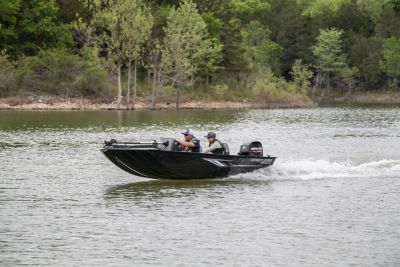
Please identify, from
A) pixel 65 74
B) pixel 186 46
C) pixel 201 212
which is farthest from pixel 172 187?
pixel 186 46

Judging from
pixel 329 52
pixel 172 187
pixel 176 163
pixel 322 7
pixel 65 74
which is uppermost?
pixel 322 7

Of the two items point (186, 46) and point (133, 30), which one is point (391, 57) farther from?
point (133, 30)

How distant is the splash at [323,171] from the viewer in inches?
1442

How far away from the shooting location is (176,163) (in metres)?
33.8

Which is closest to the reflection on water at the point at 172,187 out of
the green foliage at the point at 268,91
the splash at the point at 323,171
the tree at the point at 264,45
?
the splash at the point at 323,171

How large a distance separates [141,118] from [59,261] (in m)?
60.6

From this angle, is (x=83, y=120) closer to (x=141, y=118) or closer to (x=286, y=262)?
(x=141, y=118)

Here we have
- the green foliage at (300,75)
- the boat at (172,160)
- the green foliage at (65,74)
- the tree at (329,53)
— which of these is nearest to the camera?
the boat at (172,160)

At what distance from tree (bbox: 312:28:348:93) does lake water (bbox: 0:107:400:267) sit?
100223 millimetres

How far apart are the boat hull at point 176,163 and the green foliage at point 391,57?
117 metres

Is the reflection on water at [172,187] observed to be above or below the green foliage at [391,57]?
below

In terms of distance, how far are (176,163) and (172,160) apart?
0.84 feet

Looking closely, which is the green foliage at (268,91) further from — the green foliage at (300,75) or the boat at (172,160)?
the boat at (172,160)

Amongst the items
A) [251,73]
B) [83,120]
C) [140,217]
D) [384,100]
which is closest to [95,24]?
[251,73]
